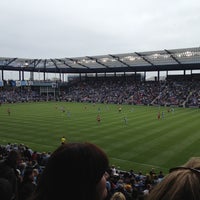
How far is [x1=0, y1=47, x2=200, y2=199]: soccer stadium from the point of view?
20997 millimetres

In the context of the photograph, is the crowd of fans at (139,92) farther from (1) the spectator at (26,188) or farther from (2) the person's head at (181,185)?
(2) the person's head at (181,185)

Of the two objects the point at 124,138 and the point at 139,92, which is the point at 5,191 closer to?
the point at 124,138

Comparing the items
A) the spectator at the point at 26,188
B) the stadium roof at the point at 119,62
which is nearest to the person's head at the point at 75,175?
the spectator at the point at 26,188

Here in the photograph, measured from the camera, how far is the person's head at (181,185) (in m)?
1.67

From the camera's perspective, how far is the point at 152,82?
3829 inches

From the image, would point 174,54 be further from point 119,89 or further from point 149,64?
point 119,89

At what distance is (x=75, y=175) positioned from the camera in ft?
7.02

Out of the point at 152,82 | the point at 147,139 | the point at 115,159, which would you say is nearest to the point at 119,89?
the point at 152,82

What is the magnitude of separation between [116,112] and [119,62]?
3583cm

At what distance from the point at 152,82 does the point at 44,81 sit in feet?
144

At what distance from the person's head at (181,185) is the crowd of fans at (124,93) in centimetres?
6889

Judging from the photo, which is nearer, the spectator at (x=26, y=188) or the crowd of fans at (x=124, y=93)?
the spectator at (x=26, y=188)

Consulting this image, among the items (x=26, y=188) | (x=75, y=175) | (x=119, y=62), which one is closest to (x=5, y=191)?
(x=26, y=188)

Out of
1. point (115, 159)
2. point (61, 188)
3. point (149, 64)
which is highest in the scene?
point (149, 64)
